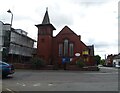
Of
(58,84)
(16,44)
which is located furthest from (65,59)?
(58,84)

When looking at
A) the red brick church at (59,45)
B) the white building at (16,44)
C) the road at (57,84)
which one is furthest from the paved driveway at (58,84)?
the red brick church at (59,45)

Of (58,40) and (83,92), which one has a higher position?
(58,40)

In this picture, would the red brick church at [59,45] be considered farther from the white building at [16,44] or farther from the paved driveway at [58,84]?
the paved driveway at [58,84]

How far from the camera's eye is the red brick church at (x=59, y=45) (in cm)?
5609

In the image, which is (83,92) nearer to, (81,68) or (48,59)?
(81,68)

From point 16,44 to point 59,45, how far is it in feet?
33.6

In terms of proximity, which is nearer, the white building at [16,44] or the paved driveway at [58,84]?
the paved driveway at [58,84]

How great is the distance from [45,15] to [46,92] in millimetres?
47188

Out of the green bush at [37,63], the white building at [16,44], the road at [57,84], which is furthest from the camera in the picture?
the white building at [16,44]

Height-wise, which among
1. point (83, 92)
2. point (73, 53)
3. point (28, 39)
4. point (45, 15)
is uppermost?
point (45, 15)

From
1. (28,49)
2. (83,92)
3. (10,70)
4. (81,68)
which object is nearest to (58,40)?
(28,49)

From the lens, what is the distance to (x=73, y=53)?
56.9 meters

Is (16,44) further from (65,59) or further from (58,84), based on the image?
(58,84)

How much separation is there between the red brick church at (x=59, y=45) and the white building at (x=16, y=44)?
4.84 metres
